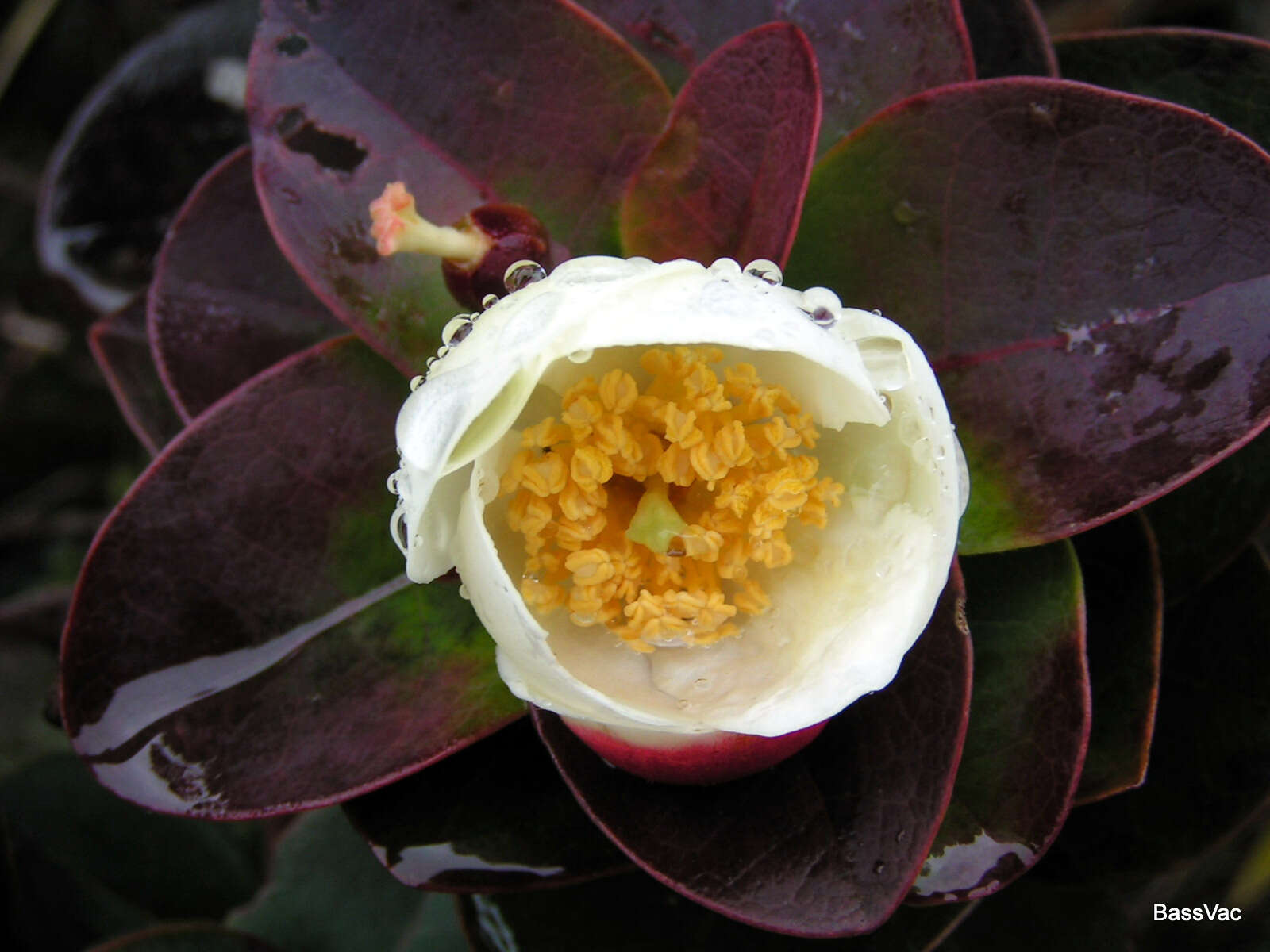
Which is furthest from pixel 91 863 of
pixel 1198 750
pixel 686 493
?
pixel 1198 750

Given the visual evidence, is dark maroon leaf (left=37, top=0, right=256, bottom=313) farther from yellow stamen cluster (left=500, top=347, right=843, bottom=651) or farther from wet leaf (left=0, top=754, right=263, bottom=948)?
yellow stamen cluster (left=500, top=347, right=843, bottom=651)

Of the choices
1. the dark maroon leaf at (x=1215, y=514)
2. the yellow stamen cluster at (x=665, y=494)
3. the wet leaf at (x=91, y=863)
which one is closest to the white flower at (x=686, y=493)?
the yellow stamen cluster at (x=665, y=494)

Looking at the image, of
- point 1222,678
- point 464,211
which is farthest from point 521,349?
point 1222,678

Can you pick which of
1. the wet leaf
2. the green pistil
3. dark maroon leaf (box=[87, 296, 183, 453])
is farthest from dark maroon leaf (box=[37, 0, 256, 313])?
the green pistil

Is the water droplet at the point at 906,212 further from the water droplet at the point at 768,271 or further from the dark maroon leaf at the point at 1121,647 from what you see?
the dark maroon leaf at the point at 1121,647

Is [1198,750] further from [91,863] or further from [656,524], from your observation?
[91,863]

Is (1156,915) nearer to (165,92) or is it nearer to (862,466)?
(862,466)
